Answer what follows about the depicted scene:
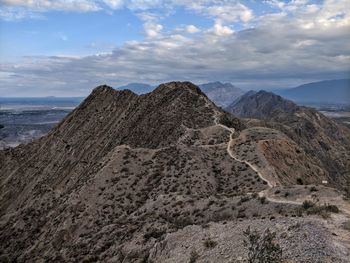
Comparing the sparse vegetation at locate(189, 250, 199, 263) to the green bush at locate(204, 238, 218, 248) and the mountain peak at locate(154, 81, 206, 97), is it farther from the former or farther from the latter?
the mountain peak at locate(154, 81, 206, 97)

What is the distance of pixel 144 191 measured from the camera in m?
46.3

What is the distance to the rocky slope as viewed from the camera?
26.0 m

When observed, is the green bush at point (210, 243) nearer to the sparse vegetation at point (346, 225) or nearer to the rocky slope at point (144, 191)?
the rocky slope at point (144, 191)

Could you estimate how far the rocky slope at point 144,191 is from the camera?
26.0m

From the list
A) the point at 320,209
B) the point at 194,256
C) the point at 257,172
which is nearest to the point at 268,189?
the point at 257,172

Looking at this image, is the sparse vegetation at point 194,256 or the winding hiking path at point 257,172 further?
the winding hiking path at point 257,172

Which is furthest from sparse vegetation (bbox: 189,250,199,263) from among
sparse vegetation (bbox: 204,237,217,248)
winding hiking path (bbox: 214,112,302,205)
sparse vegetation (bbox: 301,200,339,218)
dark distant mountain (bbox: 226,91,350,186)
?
dark distant mountain (bbox: 226,91,350,186)

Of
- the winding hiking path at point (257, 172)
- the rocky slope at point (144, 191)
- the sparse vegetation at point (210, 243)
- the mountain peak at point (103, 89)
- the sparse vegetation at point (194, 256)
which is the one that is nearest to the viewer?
the sparse vegetation at point (194, 256)

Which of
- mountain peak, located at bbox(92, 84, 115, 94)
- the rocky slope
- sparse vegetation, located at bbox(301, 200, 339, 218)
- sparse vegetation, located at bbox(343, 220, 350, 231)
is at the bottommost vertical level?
the rocky slope

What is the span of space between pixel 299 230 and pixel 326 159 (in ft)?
432

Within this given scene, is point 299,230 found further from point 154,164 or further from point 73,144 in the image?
point 73,144

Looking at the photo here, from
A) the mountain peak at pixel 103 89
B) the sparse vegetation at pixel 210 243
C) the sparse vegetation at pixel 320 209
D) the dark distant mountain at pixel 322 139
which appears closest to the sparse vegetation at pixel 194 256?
the sparse vegetation at pixel 210 243

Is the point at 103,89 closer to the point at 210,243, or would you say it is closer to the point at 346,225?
the point at 210,243

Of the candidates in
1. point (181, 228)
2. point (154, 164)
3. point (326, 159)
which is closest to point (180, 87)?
point (154, 164)
